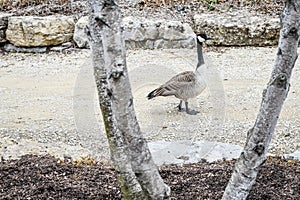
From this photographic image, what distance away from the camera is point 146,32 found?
28.1 feet

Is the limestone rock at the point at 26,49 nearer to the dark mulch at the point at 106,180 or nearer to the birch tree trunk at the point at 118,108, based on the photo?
the dark mulch at the point at 106,180

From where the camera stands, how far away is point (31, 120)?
17.1 ft

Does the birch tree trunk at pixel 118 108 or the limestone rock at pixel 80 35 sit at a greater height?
the birch tree trunk at pixel 118 108

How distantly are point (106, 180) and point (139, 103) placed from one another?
10.4ft

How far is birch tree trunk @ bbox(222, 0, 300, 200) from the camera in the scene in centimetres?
156

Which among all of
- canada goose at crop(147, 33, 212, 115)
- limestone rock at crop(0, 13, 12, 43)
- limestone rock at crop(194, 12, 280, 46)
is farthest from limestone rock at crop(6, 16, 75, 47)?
canada goose at crop(147, 33, 212, 115)

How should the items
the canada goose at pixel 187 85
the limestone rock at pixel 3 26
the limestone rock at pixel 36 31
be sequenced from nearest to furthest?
the canada goose at pixel 187 85 < the limestone rock at pixel 36 31 < the limestone rock at pixel 3 26

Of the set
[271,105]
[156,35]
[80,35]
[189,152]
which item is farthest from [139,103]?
[271,105]

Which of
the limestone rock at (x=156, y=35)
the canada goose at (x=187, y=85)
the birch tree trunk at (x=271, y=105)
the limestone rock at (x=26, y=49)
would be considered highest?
the birch tree trunk at (x=271, y=105)

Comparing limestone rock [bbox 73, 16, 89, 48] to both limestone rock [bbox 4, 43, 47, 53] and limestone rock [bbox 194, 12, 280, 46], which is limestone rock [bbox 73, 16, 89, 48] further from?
limestone rock [bbox 194, 12, 280, 46]

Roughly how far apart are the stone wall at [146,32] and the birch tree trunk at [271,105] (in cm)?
686

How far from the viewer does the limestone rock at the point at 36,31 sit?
8539 millimetres

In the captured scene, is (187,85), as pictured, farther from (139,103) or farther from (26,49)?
(26,49)

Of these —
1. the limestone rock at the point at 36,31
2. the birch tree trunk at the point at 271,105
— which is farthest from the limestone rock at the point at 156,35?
the birch tree trunk at the point at 271,105
